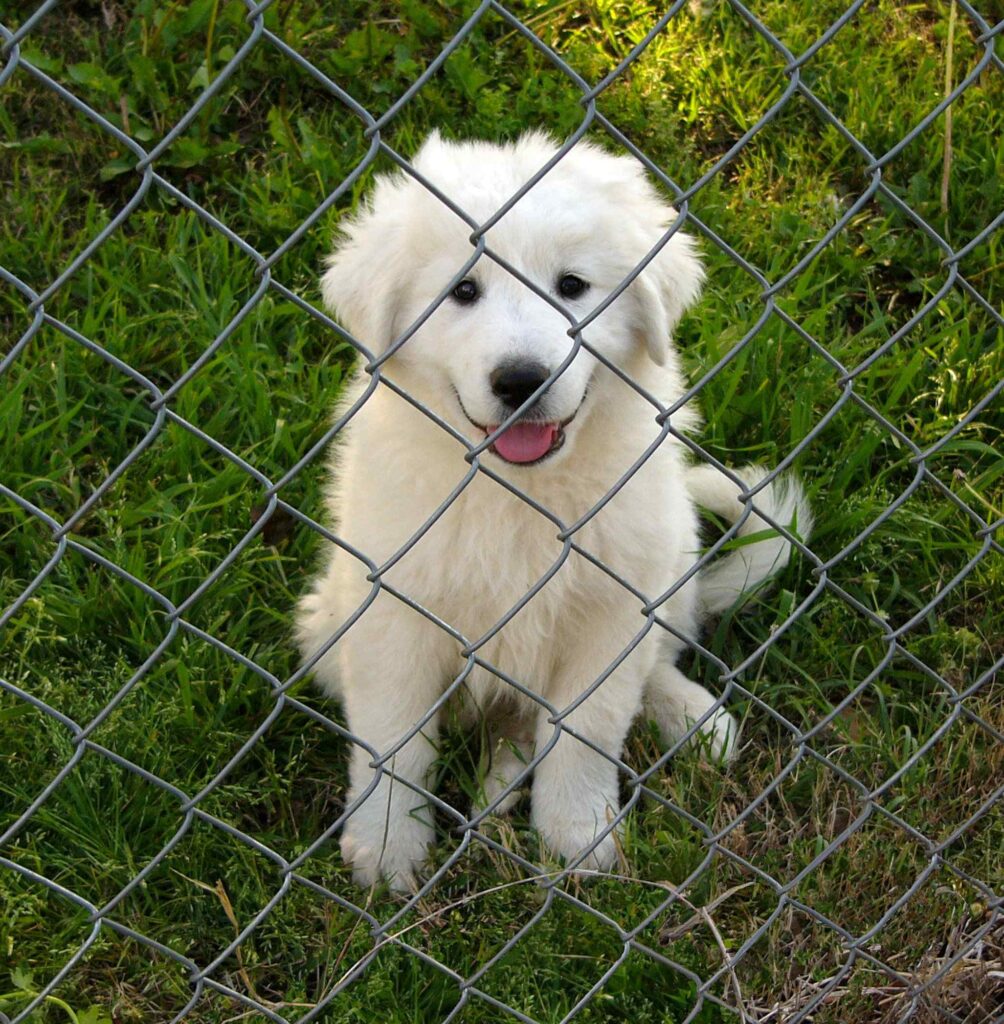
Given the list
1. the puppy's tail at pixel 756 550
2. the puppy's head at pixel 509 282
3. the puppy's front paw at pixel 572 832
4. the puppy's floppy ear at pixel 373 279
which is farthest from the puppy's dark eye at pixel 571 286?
the puppy's front paw at pixel 572 832

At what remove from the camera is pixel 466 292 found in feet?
6.86

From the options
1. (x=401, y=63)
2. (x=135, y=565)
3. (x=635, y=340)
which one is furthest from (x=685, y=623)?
(x=401, y=63)

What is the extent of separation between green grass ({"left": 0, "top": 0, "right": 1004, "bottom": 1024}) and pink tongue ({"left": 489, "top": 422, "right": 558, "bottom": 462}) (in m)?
0.61

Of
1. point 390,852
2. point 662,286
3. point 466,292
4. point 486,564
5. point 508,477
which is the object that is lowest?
point 390,852

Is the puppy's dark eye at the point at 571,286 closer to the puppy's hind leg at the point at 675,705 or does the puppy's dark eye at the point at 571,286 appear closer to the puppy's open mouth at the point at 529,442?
the puppy's open mouth at the point at 529,442

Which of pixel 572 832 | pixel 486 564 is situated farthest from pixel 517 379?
pixel 572 832

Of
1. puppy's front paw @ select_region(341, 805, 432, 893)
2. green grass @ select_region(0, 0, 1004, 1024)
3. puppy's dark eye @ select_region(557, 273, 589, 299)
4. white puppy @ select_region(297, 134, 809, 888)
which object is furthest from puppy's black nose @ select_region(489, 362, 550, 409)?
puppy's front paw @ select_region(341, 805, 432, 893)

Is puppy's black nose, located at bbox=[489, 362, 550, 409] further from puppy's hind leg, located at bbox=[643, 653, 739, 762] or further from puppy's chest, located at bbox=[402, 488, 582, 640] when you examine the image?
puppy's hind leg, located at bbox=[643, 653, 739, 762]

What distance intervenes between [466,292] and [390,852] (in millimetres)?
967

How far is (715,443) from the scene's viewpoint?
2.86 m

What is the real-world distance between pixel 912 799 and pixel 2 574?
1.76 meters

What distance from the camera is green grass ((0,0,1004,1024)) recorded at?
2057mm

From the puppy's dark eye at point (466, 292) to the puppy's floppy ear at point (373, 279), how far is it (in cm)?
11

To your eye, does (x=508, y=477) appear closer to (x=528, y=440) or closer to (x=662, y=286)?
(x=528, y=440)
